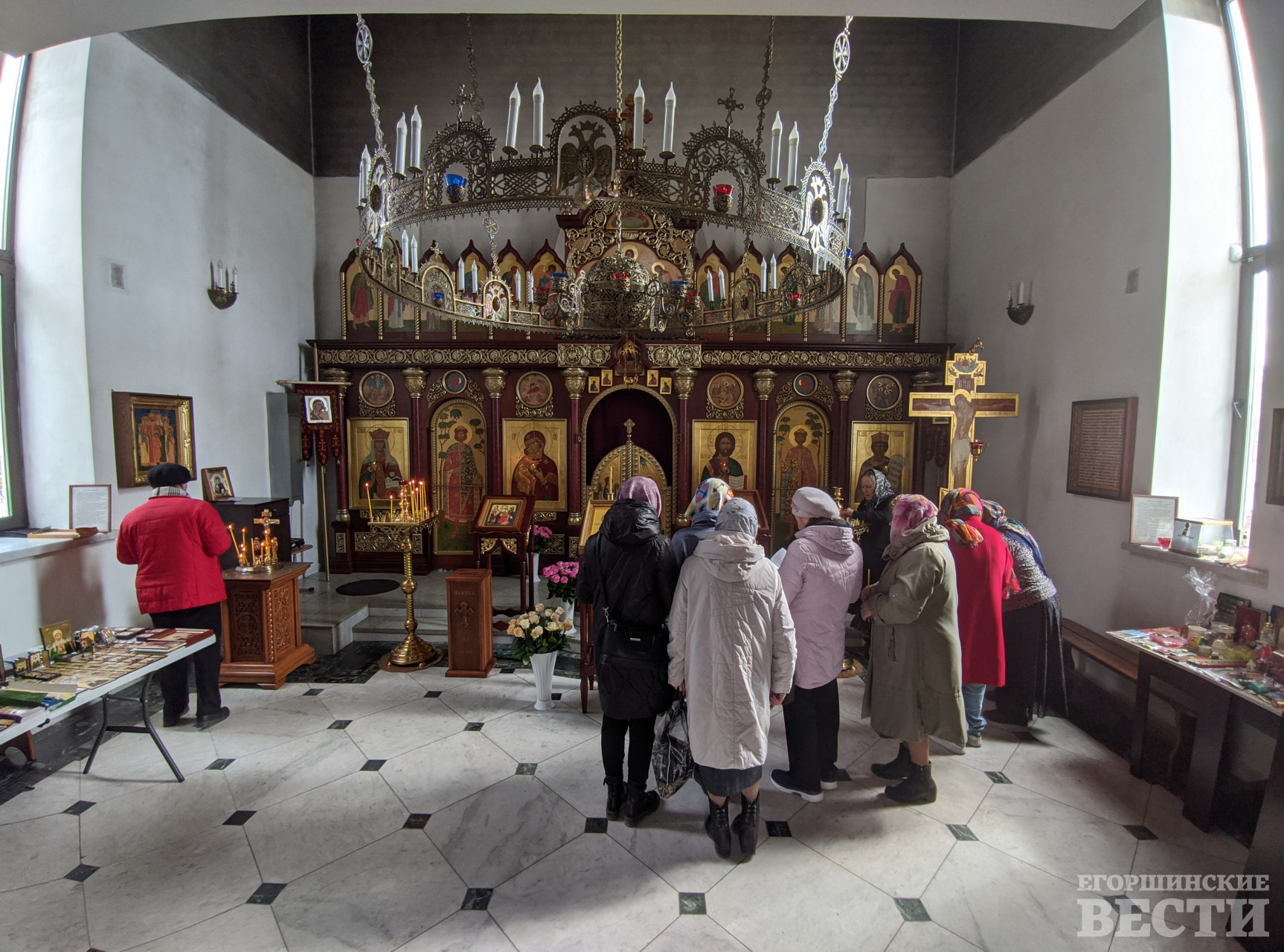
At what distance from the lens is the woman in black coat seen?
9.87 feet

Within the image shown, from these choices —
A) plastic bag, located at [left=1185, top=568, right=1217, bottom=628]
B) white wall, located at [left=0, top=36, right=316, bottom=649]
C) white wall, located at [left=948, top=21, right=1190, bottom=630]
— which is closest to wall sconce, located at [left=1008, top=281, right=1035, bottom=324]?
white wall, located at [left=948, top=21, right=1190, bottom=630]

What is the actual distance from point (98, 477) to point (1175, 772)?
833 cm

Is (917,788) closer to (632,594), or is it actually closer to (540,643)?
(632,594)

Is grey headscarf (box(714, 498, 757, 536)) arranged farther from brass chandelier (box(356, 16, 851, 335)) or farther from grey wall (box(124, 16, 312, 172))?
grey wall (box(124, 16, 312, 172))

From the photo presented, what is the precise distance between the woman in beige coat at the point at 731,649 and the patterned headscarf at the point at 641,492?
356 millimetres

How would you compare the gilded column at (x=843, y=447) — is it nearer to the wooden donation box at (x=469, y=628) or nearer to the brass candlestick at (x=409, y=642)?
the wooden donation box at (x=469, y=628)

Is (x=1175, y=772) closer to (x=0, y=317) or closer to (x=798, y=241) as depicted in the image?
(x=798, y=241)

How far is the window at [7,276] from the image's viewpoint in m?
4.93

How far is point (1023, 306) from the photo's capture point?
6203mm

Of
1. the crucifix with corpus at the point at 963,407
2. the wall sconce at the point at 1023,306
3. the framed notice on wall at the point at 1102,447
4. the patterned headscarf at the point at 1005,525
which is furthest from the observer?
the wall sconce at the point at 1023,306

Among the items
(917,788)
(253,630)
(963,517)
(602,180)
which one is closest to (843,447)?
(963,517)

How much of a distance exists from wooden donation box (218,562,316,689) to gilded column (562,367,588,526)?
3577 mm

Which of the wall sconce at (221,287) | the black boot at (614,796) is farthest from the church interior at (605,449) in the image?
the wall sconce at (221,287)

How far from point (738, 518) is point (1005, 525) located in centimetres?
267
